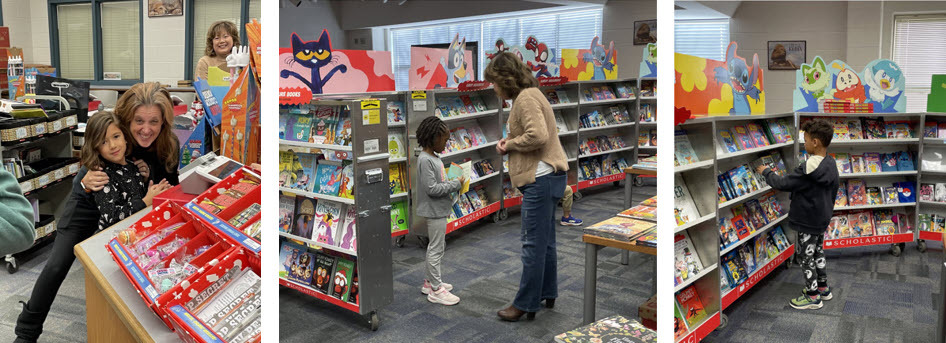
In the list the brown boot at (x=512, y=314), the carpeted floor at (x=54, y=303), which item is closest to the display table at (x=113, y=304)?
the carpeted floor at (x=54, y=303)

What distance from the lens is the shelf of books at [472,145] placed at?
5.69m

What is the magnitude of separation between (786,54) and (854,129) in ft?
11.9

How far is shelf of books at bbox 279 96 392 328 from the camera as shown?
11.1 ft

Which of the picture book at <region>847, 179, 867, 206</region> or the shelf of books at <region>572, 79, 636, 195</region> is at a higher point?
the shelf of books at <region>572, 79, 636, 195</region>

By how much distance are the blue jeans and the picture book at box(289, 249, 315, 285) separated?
127 centimetres

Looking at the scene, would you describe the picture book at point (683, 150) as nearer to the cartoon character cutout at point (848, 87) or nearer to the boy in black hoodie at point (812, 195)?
the boy in black hoodie at point (812, 195)

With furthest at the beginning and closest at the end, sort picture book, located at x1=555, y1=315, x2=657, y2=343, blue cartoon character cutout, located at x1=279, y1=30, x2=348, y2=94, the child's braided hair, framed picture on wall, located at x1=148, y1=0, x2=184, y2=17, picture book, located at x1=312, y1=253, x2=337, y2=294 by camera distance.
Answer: framed picture on wall, located at x1=148, y1=0, x2=184, y2=17 → blue cartoon character cutout, located at x1=279, y1=30, x2=348, y2=94 → the child's braided hair → picture book, located at x1=312, y1=253, x2=337, y2=294 → picture book, located at x1=555, y1=315, x2=657, y2=343

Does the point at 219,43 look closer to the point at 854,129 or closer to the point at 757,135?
the point at 757,135

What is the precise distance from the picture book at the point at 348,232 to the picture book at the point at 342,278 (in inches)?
4.9

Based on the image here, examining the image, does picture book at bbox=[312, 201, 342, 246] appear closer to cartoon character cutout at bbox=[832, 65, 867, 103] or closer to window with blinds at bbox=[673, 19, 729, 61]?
cartoon character cutout at bbox=[832, 65, 867, 103]

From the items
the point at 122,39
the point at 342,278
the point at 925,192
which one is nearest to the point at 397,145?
the point at 342,278

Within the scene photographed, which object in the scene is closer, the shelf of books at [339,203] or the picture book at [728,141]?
the shelf of books at [339,203]

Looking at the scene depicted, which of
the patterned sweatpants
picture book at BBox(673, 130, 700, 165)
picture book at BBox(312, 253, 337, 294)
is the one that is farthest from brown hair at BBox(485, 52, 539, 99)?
the patterned sweatpants

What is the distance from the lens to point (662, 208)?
186 centimetres
